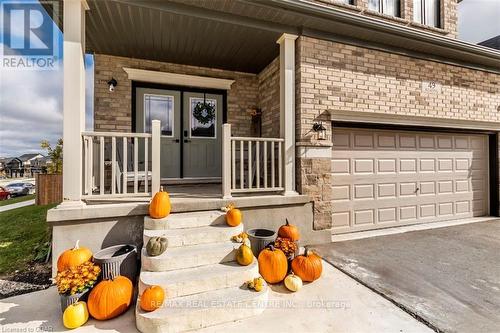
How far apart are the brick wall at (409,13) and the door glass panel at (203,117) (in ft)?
9.77

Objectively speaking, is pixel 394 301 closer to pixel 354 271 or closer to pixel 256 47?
pixel 354 271

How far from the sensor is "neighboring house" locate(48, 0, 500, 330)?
9.89ft

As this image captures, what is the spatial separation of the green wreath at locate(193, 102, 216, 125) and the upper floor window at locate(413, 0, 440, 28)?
5.15 metres

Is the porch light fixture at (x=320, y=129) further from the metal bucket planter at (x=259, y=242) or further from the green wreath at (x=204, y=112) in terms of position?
the green wreath at (x=204, y=112)

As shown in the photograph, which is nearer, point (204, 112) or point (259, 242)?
point (259, 242)

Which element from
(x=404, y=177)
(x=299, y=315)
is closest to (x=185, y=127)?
(x=299, y=315)

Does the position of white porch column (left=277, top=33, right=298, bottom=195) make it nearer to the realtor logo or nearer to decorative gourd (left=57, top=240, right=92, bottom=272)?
decorative gourd (left=57, top=240, right=92, bottom=272)

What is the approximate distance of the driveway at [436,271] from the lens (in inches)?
81.8

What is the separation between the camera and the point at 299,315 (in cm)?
206

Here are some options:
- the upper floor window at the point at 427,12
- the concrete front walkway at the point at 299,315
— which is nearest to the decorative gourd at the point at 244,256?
the concrete front walkway at the point at 299,315

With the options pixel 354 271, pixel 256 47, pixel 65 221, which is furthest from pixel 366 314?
pixel 256 47

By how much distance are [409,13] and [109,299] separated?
7426 millimetres

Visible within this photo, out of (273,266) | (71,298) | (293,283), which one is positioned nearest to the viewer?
(71,298)

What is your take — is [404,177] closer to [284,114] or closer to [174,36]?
[284,114]
